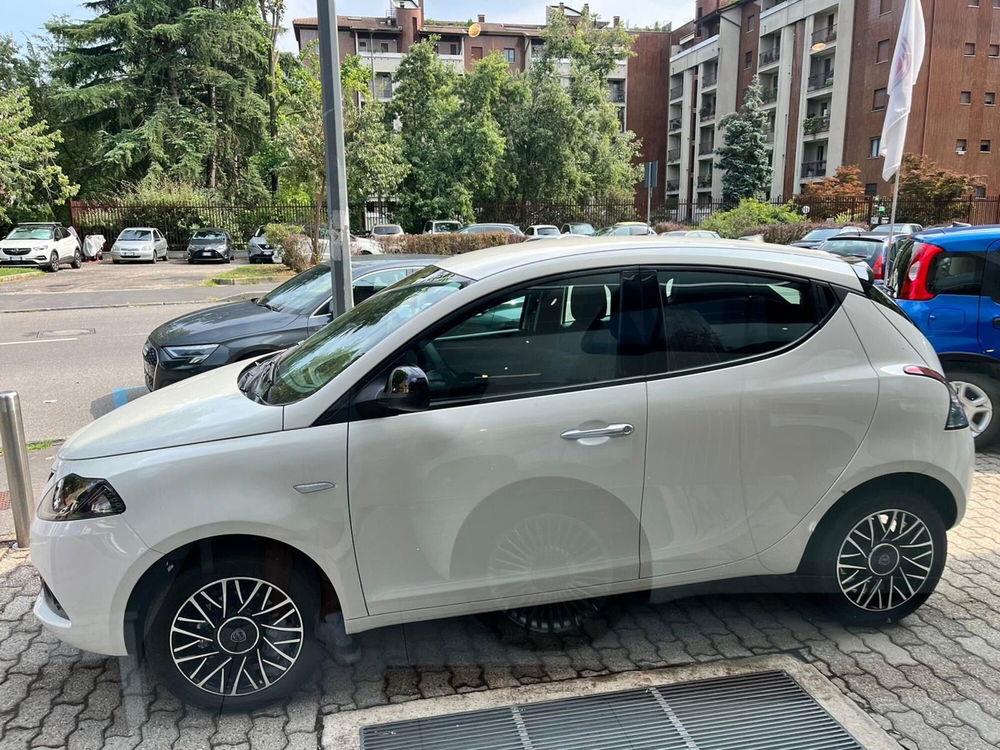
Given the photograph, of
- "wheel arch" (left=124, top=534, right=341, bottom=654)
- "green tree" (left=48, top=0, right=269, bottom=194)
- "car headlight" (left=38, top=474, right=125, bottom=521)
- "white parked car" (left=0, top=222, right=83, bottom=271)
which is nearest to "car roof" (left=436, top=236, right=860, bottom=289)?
"wheel arch" (left=124, top=534, right=341, bottom=654)

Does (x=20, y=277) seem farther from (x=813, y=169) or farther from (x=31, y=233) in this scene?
(x=813, y=169)

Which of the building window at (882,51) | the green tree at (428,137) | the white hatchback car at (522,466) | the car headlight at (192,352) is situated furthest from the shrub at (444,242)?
the building window at (882,51)

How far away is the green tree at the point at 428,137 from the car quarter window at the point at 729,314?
3446 centimetres

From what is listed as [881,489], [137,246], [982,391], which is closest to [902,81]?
→ [982,391]

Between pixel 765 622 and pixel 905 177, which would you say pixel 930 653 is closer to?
pixel 765 622

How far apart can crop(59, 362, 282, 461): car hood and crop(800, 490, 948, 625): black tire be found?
2428 mm

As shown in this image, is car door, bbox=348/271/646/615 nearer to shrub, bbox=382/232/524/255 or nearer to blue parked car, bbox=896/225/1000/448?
blue parked car, bbox=896/225/1000/448

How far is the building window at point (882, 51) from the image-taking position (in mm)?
40000

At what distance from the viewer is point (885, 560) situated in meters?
3.32

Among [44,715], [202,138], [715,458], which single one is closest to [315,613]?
[44,715]

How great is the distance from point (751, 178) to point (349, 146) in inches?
1124

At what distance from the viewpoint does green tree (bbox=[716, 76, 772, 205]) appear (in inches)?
1818

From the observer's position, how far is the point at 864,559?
130 inches

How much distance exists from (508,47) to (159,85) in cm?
3197
